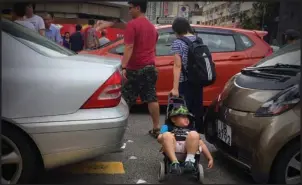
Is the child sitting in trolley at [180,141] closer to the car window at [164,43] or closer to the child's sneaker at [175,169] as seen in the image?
the child's sneaker at [175,169]

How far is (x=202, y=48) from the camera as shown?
4293 mm

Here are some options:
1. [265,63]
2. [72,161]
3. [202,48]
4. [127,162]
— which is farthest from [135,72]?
[72,161]

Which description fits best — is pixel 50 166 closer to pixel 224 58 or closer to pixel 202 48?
pixel 202 48

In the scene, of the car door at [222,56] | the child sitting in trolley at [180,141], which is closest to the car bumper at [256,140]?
the child sitting in trolley at [180,141]

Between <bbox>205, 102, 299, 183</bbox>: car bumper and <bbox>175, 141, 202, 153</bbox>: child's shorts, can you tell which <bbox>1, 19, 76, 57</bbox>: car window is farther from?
<bbox>205, 102, 299, 183</bbox>: car bumper

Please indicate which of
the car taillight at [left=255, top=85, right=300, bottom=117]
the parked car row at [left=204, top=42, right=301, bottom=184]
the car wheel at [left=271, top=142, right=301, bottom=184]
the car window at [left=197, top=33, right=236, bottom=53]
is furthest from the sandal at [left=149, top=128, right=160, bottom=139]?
the car window at [left=197, top=33, right=236, bottom=53]

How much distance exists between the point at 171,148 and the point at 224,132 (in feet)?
1.91

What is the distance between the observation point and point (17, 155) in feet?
9.47

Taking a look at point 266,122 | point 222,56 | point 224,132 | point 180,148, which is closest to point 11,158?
point 180,148

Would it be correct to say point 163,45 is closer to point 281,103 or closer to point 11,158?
point 281,103

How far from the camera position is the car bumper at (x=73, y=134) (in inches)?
112

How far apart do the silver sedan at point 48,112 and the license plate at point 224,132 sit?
0.98 metres

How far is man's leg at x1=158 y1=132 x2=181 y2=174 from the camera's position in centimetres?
318

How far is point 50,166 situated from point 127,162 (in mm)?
1124
